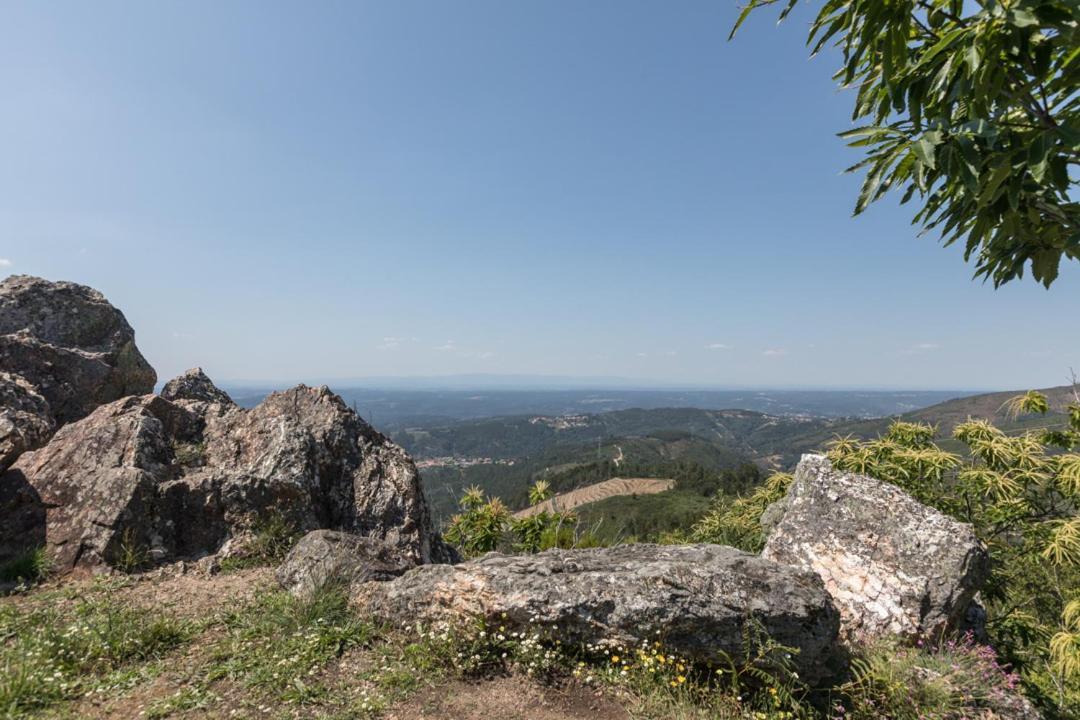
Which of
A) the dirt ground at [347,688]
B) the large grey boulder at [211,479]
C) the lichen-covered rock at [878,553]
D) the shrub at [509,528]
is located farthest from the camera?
the shrub at [509,528]

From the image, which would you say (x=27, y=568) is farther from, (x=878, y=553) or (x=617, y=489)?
(x=617, y=489)

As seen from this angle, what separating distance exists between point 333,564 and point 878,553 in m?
7.86

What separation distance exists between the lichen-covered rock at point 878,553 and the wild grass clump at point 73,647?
8.38 meters

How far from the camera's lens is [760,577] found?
17.0ft

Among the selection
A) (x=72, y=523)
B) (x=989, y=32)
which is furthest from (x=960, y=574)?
(x=72, y=523)

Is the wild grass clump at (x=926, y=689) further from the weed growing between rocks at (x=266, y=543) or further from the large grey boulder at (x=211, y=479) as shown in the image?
the weed growing between rocks at (x=266, y=543)

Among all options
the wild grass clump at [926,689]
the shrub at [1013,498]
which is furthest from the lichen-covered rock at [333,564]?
the shrub at [1013,498]

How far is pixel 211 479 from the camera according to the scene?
844 centimetres

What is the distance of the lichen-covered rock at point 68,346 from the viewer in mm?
11289

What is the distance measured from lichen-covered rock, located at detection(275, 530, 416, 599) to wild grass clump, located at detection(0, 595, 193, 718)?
50.8 inches

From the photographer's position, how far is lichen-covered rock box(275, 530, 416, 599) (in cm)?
623

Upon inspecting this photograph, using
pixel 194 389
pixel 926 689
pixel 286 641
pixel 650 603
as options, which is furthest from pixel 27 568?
pixel 926 689

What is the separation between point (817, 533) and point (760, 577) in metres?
2.32

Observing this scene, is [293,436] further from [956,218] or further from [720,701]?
[956,218]
